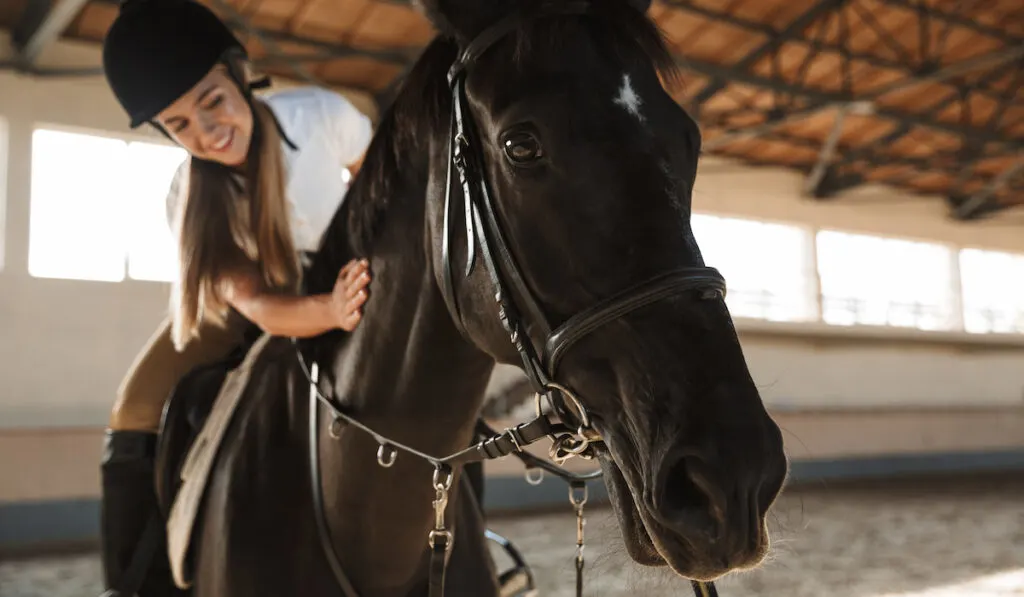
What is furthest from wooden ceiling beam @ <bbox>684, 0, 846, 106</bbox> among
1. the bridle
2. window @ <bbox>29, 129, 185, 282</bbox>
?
the bridle

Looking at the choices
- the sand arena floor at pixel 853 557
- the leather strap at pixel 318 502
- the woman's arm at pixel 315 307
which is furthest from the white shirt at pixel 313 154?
the sand arena floor at pixel 853 557

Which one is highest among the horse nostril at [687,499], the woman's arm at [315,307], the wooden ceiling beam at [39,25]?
the wooden ceiling beam at [39,25]

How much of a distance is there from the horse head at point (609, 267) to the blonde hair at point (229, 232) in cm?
56

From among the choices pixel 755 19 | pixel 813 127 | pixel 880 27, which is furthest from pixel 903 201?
pixel 755 19

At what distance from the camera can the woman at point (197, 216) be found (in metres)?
1.34

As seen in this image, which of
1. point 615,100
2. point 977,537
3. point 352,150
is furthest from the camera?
point 977,537

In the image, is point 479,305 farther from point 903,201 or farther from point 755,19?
point 903,201

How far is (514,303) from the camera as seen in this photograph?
0.85 meters

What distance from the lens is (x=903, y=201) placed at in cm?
1191

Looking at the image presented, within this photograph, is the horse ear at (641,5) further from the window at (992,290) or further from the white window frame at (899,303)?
the window at (992,290)

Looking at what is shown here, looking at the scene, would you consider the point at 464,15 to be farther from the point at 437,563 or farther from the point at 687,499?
the point at 437,563

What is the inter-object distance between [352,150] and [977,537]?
16.6ft

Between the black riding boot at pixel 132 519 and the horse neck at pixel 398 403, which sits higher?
the horse neck at pixel 398 403

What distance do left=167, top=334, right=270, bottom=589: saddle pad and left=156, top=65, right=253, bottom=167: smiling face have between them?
0.37 m
